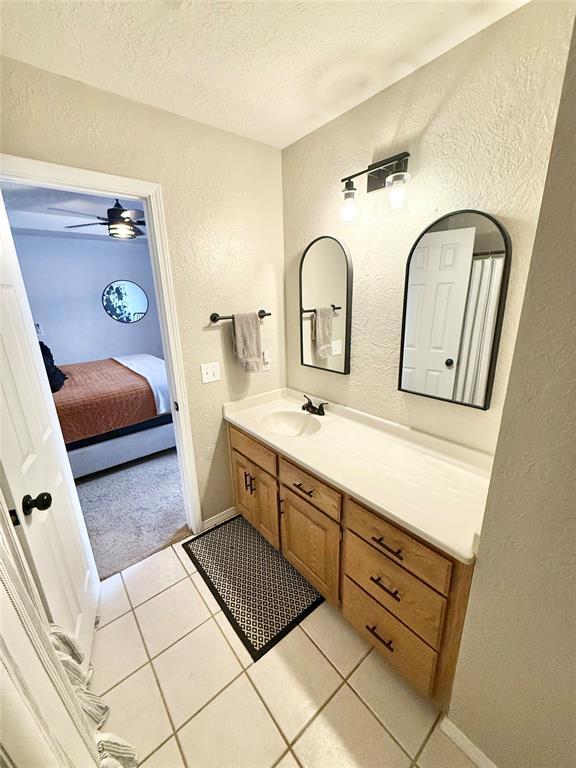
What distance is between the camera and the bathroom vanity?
101 centimetres

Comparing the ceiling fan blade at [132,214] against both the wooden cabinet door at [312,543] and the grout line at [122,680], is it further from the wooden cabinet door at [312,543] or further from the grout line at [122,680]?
the grout line at [122,680]

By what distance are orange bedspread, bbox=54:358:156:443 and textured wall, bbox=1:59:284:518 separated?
139cm

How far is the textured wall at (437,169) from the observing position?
101 cm

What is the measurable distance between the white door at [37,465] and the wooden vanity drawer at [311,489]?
98cm

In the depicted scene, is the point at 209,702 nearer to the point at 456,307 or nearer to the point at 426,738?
the point at 426,738

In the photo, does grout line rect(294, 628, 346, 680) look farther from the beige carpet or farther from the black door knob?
the black door knob

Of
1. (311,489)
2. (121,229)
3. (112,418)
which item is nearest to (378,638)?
(311,489)

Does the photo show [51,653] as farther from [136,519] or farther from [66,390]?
[66,390]

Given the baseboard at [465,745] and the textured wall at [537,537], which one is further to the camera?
the baseboard at [465,745]

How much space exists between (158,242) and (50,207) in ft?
7.87

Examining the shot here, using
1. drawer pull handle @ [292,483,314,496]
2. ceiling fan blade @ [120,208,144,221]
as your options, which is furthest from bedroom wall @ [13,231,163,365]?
drawer pull handle @ [292,483,314,496]

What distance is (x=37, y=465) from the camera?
1.16 m

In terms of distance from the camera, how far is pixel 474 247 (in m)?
1.21

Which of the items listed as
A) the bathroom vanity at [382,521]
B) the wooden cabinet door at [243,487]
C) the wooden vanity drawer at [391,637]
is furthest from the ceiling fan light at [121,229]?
the wooden vanity drawer at [391,637]
